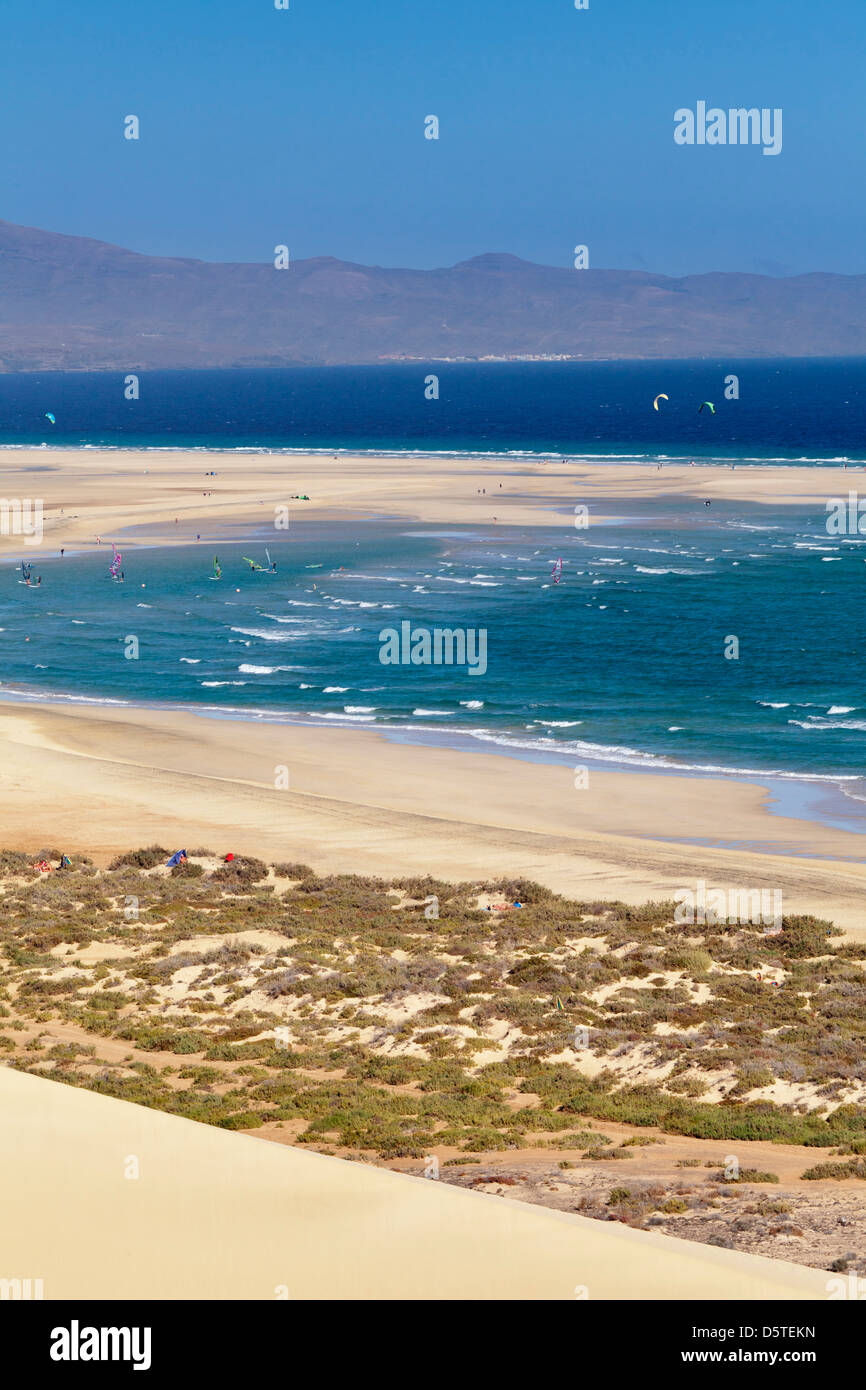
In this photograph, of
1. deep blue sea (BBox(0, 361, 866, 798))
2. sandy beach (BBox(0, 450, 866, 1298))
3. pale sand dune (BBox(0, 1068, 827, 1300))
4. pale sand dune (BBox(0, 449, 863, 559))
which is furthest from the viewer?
pale sand dune (BBox(0, 449, 863, 559))

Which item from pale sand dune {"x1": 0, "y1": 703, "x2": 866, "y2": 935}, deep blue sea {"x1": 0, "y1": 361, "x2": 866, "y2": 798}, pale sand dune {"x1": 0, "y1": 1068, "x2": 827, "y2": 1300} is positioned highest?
deep blue sea {"x1": 0, "y1": 361, "x2": 866, "y2": 798}

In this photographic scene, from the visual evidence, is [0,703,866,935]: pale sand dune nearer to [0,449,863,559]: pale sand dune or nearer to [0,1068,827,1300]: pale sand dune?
[0,1068,827,1300]: pale sand dune

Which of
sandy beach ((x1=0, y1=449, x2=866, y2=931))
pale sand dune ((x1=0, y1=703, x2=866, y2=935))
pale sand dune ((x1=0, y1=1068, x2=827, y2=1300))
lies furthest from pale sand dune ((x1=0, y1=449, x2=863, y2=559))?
pale sand dune ((x1=0, y1=1068, x2=827, y2=1300))

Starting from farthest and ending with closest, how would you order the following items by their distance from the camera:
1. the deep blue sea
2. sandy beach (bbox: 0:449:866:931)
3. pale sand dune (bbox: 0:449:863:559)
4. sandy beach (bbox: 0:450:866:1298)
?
pale sand dune (bbox: 0:449:863:559) → the deep blue sea → sandy beach (bbox: 0:449:866:931) → sandy beach (bbox: 0:450:866:1298)

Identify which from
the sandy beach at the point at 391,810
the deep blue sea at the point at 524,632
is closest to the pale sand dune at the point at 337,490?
the deep blue sea at the point at 524,632

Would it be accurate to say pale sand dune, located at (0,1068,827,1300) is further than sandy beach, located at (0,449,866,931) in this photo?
No

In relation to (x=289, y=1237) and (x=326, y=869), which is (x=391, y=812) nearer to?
(x=326, y=869)

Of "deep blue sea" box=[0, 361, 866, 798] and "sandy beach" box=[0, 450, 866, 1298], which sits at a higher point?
"deep blue sea" box=[0, 361, 866, 798]
